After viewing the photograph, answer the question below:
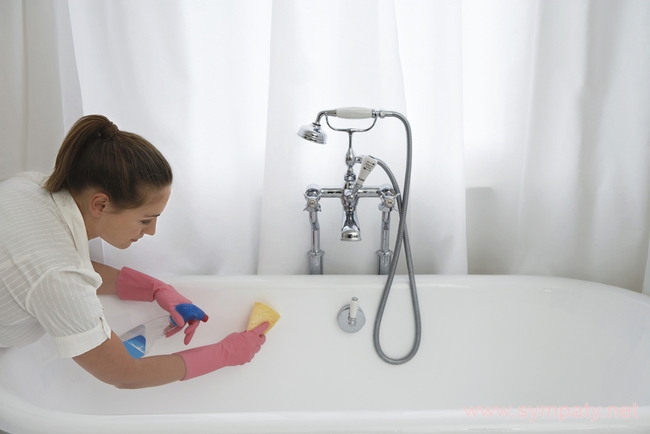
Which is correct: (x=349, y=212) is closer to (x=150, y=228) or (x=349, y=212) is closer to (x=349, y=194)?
(x=349, y=194)

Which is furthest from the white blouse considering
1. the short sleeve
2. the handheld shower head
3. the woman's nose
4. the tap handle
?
the tap handle

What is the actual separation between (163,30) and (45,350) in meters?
0.88

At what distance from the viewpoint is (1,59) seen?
1.29 meters

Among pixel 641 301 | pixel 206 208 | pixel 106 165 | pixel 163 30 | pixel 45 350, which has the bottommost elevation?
pixel 45 350

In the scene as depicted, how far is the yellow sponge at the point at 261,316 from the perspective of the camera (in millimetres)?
1297

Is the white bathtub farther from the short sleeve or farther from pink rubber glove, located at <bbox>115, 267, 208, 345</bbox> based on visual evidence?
the short sleeve

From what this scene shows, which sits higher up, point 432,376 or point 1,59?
point 1,59

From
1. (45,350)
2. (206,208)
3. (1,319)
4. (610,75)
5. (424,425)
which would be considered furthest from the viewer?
(206,208)

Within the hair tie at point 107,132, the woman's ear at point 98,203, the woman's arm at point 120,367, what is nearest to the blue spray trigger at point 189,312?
the woman's arm at point 120,367

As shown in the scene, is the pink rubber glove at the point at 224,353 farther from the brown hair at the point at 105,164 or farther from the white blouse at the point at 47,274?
the brown hair at the point at 105,164

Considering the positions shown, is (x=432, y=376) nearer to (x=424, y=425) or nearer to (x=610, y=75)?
(x=424, y=425)

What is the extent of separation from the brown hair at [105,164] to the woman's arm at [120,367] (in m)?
0.28

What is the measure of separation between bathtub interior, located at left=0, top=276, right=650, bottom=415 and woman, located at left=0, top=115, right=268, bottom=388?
0.28m

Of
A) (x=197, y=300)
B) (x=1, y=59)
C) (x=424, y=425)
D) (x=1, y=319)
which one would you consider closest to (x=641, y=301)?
(x=424, y=425)
